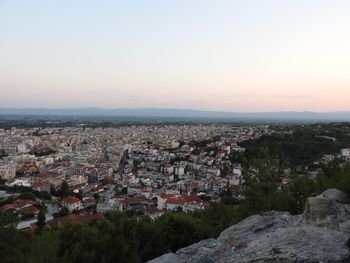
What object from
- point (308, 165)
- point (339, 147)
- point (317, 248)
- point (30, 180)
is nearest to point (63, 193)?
point (30, 180)

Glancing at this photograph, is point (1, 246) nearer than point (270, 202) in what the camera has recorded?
Yes

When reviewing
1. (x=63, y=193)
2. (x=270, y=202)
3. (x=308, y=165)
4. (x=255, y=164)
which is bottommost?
(x=63, y=193)

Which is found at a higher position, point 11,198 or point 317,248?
point 317,248

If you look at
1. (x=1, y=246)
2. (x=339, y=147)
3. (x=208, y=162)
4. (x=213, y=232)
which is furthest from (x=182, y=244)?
(x=208, y=162)

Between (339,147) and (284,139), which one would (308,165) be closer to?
(339,147)

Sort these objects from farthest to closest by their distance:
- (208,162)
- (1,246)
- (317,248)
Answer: (208,162) < (1,246) < (317,248)

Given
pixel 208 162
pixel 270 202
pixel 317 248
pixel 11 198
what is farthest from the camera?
pixel 208 162

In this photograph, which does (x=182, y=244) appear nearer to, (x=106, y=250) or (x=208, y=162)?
(x=106, y=250)
